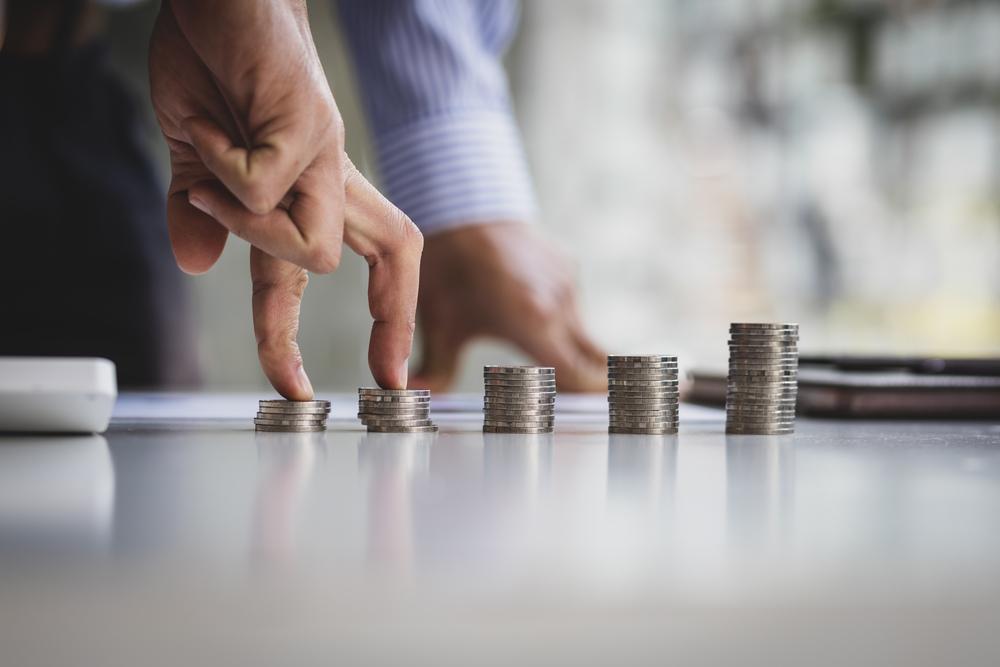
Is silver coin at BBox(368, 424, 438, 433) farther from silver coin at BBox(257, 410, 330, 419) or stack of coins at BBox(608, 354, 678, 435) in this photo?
stack of coins at BBox(608, 354, 678, 435)

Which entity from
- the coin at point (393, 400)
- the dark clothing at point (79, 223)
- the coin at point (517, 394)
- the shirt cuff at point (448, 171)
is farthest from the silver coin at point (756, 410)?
the dark clothing at point (79, 223)

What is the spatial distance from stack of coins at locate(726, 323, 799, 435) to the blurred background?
9.30 feet

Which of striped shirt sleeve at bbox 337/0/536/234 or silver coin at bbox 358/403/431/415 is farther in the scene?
striped shirt sleeve at bbox 337/0/536/234

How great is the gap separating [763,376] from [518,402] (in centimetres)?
21

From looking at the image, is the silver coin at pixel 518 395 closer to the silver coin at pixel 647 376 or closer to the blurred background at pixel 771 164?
the silver coin at pixel 647 376

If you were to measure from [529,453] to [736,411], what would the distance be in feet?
0.88

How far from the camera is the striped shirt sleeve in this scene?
1610mm

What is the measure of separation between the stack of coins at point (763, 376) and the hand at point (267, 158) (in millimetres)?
273

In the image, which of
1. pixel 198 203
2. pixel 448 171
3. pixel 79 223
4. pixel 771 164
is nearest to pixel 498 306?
pixel 448 171

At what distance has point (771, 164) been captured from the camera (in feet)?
13.5

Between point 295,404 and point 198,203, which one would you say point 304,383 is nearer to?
point 295,404

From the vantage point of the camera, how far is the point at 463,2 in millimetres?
1811

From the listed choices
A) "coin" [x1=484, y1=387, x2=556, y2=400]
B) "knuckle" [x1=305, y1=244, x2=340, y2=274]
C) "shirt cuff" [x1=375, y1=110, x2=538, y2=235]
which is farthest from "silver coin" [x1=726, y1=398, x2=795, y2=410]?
"shirt cuff" [x1=375, y1=110, x2=538, y2=235]

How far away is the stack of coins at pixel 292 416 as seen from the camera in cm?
78
